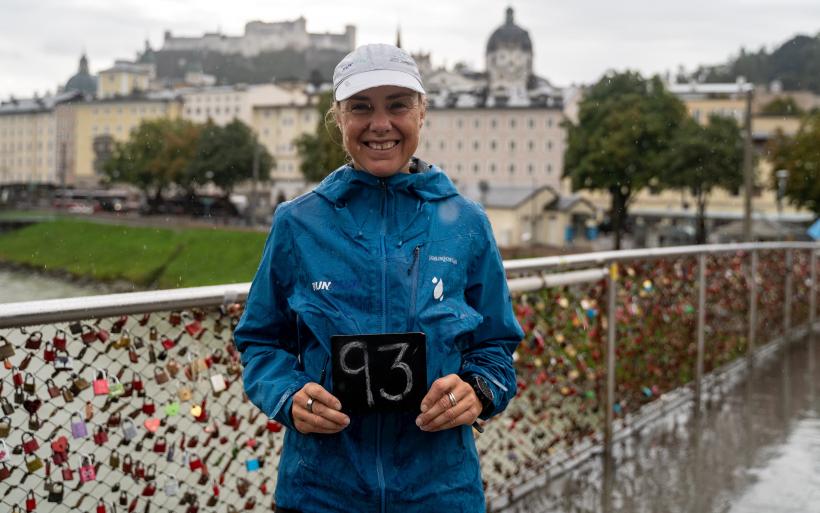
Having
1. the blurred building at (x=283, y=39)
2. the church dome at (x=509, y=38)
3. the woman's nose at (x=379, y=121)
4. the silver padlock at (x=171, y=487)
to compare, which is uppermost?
the church dome at (x=509, y=38)

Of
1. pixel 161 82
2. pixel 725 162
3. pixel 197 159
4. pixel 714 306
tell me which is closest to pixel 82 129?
pixel 161 82

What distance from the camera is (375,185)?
2.05m

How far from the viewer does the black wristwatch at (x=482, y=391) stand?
2.00 m

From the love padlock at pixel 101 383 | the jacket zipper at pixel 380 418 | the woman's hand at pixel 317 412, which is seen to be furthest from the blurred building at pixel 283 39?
the woman's hand at pixel 317 412

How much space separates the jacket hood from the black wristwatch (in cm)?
38

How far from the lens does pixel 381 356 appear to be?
1.88 metres

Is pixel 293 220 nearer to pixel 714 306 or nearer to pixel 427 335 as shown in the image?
pixel 427 335

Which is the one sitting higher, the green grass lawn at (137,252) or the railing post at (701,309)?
the railing post at (701,309)

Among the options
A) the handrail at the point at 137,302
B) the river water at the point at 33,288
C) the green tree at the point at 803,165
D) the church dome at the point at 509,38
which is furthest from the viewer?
the church dome at the point at 509,38

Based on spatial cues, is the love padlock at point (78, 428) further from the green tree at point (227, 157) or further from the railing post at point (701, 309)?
the green tree at point (227, 157)

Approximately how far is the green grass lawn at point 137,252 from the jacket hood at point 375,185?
91.0 feet

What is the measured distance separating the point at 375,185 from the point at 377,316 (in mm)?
284

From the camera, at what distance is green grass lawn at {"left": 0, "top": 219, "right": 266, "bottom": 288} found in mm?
32031

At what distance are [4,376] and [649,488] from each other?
3.23m
